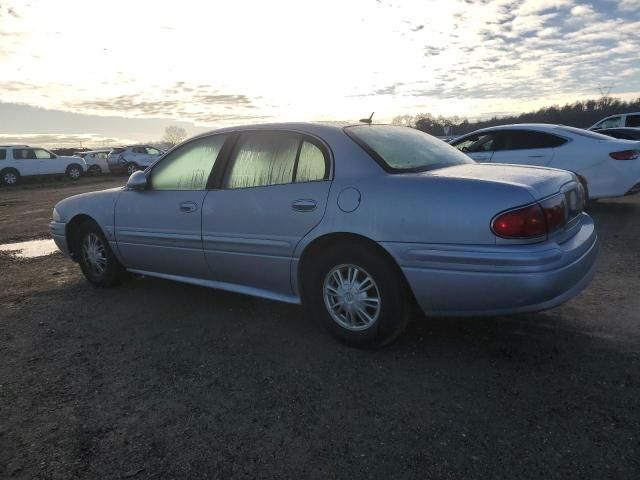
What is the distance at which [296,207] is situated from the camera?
337 cm

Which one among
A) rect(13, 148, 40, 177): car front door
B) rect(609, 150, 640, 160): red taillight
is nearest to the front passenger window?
rect(609, 150, 640, 160): red taillight

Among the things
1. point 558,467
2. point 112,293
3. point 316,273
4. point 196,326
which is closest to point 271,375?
point 316,273

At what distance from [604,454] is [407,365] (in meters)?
1.15

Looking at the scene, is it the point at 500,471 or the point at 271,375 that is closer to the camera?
the point at 500,471

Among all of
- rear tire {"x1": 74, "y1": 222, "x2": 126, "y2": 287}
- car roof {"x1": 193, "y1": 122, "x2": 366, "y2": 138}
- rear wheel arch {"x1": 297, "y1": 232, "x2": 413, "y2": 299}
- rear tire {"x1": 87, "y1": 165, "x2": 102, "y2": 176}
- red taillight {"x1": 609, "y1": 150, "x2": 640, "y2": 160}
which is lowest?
rear tire {"x1": 87, "y1": 165, "x2": 102, "y2": 176}

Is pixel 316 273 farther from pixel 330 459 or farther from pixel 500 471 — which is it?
pixel 500 471

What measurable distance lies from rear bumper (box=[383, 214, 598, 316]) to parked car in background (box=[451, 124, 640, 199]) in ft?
16.6

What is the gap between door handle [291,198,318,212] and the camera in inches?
129

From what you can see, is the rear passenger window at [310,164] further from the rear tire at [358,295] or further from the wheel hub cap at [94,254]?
the wheel hub cap at [94,254]

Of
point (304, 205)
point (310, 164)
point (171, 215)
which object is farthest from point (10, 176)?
point (304, 205)

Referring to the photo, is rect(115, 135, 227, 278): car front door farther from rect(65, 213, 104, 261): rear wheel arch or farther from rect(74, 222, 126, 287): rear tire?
rect(65, 213, 104, 261): rear wheel arch

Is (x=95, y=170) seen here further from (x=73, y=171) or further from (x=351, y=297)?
(x=351, y=297)

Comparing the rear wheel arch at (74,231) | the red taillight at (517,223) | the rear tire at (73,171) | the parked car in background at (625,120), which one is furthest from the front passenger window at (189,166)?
the rear tire at (73,171)

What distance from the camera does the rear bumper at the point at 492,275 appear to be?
106 inches
